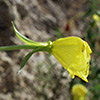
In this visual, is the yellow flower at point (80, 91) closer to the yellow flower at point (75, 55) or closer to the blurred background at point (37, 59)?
the blurred background at point (37, 59)

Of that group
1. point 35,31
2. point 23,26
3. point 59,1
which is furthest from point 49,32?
point 59,1

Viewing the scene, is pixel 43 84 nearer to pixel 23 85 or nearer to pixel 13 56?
pixel 23 85

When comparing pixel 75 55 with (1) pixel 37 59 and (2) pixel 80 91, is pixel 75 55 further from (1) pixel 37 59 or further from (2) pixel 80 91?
(1) pixel 37 59

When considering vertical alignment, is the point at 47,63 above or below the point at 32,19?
below

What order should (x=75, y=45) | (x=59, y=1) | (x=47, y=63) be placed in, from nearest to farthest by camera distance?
(x=75, y=45), (x=47, y=63), (x=59, y=1)

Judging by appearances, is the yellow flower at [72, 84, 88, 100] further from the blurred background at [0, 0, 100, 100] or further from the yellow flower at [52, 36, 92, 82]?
the yellow flower at [52, 36, 92, 82]

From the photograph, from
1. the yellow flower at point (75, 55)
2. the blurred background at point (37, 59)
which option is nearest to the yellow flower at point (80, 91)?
the blurred background at point (37, 59)
